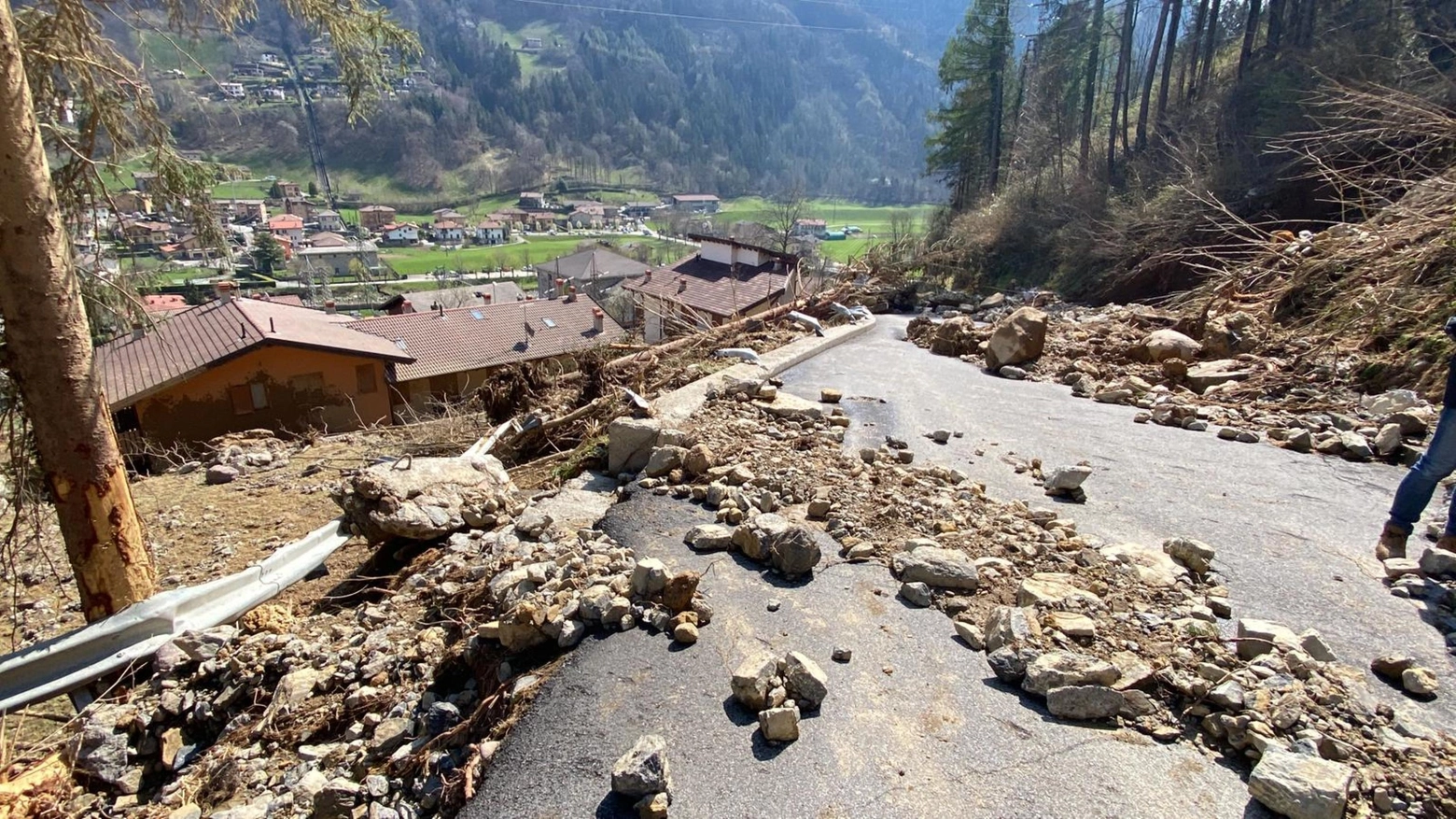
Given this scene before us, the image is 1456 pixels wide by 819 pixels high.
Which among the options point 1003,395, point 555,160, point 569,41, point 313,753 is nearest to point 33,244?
point 313,753

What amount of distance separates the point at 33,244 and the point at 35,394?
0.88 metres

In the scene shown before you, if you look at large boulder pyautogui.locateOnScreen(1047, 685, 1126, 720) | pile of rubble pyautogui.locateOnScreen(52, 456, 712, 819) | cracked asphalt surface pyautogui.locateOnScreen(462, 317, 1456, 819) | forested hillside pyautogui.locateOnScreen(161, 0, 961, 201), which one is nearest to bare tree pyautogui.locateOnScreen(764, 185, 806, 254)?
cracked asphalt surface pyautogui.locateOnScreen(462, 317, 1456, 819)

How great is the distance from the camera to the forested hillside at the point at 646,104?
387ft

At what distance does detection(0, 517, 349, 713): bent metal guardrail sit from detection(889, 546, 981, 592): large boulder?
4.21 meters

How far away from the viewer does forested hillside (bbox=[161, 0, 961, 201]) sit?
4643 inches

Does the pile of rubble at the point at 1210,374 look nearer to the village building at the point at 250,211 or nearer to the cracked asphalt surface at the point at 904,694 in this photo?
the cracked asphalt surface at the point at 904,694

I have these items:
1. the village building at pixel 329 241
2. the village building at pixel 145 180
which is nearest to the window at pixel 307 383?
the village building at pixel 145 180

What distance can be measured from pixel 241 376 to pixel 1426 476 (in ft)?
72.1

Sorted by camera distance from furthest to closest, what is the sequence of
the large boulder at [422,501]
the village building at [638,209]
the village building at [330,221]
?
1. the village building at [638,209]
2. the village building at [330,221]
3. the large boulder at [422,501]

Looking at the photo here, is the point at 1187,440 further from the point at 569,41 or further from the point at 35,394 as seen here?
the point at 569,41

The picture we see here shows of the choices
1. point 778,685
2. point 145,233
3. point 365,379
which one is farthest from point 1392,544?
point 365,379

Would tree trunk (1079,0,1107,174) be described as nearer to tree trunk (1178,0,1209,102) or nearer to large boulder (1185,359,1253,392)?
tree trunk (1178,0,1209,102)

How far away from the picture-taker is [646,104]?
492 feet

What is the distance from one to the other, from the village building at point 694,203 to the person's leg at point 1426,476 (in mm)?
103664
